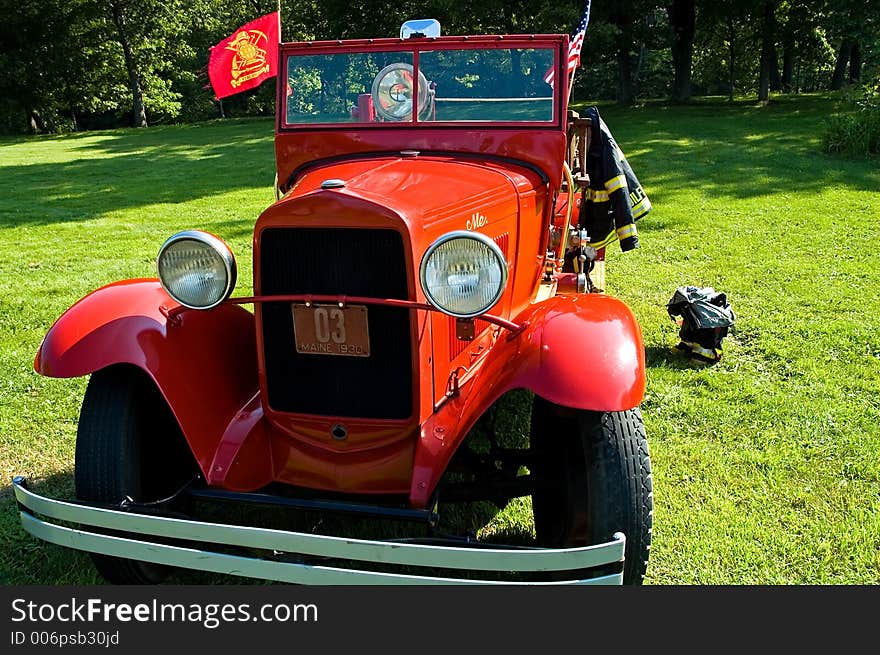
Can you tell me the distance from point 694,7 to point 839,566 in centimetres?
2321

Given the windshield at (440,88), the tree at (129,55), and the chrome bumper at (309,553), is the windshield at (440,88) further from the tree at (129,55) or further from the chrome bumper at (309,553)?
the tree at (129,55)

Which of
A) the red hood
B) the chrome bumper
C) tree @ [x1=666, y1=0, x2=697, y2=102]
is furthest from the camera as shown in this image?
tree @ [x1=666, y1=0, x2=697, y2=102]

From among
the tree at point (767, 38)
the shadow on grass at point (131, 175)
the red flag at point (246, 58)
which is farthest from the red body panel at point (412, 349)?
the tree at point (767, 38)

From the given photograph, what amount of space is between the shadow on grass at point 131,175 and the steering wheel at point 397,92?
6323 mm

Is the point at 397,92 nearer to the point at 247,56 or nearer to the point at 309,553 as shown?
the point at 247,56

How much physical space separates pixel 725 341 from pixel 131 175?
12.4 meters

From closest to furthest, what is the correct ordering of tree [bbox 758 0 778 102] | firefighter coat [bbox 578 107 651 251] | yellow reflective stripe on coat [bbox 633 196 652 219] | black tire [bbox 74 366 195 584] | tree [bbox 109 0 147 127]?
black tire [bbox 74 366 195 584]
firefighter coat [bbox 578 107 651 251]
yellow reflective stripe on coat [bbox 633 196 652 219]
tree [bbox 758 0 778 102]
tree [bbox 109 0 147 127]

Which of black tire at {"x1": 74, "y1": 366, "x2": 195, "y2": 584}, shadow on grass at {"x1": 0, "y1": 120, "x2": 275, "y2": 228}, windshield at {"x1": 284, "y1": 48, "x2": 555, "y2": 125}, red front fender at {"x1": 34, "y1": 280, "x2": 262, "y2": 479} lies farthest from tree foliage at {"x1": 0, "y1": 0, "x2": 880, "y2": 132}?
black tire at {"x1": 74, "y1": 366, "x2": 195, "y2": 584}

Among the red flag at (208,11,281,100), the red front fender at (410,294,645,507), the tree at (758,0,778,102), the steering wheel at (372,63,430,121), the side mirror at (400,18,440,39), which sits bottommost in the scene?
the red front fender at (410,294,645,507)

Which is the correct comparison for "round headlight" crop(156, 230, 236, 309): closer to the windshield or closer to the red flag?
the windshield

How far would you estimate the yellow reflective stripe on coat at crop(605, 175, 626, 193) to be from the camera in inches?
195

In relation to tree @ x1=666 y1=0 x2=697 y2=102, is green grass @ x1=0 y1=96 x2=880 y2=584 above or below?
below

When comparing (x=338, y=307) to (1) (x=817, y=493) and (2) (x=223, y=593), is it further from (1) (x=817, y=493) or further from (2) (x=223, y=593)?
(1) (x=817, y=493)

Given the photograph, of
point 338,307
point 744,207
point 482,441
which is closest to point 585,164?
point 482,441
